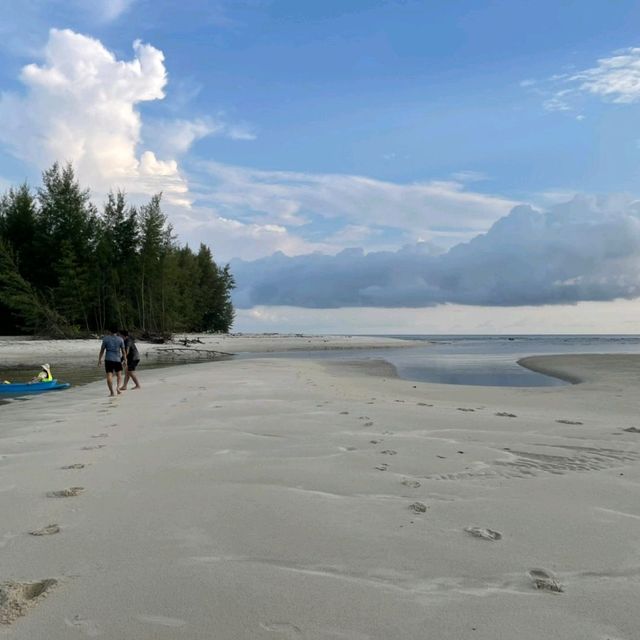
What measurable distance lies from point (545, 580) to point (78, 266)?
44.5 m

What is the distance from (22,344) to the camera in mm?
33250

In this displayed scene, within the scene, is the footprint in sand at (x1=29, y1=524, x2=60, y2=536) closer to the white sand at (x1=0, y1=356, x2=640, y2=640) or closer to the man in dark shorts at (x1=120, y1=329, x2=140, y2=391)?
the white sand at (x1=0, y1=356, x2=640, y2=640)

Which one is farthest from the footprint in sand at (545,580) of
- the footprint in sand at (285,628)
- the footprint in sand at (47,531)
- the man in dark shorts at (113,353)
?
the man in dark shorts at (113,353)

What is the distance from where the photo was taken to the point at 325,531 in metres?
3.44

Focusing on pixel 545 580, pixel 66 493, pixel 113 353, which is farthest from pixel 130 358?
pixel 545 580

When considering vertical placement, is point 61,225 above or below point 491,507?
above

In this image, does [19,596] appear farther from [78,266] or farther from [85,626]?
[78,266]

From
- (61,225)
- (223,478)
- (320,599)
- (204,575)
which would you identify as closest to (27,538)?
(204,575)

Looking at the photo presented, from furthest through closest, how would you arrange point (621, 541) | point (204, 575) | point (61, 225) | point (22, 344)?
point (61, 225), point (22, 344), point (621, 541), point (204, 575)

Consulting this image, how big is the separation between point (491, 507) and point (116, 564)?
2716 mm

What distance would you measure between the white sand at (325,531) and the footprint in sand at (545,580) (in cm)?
1

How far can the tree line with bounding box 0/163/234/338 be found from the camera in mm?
39062

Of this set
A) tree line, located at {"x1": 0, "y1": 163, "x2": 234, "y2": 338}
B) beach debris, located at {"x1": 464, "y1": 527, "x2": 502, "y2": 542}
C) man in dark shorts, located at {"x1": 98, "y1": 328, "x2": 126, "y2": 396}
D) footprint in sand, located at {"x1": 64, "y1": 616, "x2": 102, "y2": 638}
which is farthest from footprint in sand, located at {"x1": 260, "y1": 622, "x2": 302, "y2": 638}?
tree line, located at {"x1": 0, "y1": 163, "x2": 234, "y2": 338}

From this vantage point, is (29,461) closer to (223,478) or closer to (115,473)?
(115,473)
